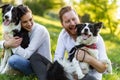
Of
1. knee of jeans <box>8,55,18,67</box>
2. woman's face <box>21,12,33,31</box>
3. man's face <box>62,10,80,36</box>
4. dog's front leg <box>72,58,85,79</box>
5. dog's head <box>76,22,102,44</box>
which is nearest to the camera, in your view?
dog's head <box>76,22,102,44</box>

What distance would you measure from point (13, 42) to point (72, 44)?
1.12m

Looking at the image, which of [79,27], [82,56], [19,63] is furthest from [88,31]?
[19,63]

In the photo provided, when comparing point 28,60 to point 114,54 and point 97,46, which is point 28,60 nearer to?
point 97,46

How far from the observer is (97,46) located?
21.9 feet

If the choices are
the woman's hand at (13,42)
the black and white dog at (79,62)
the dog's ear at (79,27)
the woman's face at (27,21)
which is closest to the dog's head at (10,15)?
the woman's face at (27,21)

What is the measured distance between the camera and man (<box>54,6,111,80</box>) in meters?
6.56

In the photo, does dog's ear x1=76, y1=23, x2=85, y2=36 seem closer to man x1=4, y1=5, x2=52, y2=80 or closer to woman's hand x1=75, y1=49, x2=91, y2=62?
woman's hand x1=75, y1=49, x2=91, y2=62

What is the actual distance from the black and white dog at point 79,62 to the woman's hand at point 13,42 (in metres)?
0.80

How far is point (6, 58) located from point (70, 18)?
1624 mm

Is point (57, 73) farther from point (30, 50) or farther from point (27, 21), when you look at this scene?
point (27, 21)

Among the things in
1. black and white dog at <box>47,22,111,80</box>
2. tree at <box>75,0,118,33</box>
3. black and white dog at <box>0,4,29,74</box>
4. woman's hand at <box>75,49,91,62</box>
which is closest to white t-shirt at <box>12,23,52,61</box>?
black and white dog at <box>0,4,29,74</box>

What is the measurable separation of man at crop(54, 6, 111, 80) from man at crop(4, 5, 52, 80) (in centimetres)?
37

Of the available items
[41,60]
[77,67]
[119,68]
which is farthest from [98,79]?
[119,68]

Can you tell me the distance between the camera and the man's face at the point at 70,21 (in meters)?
6.71
